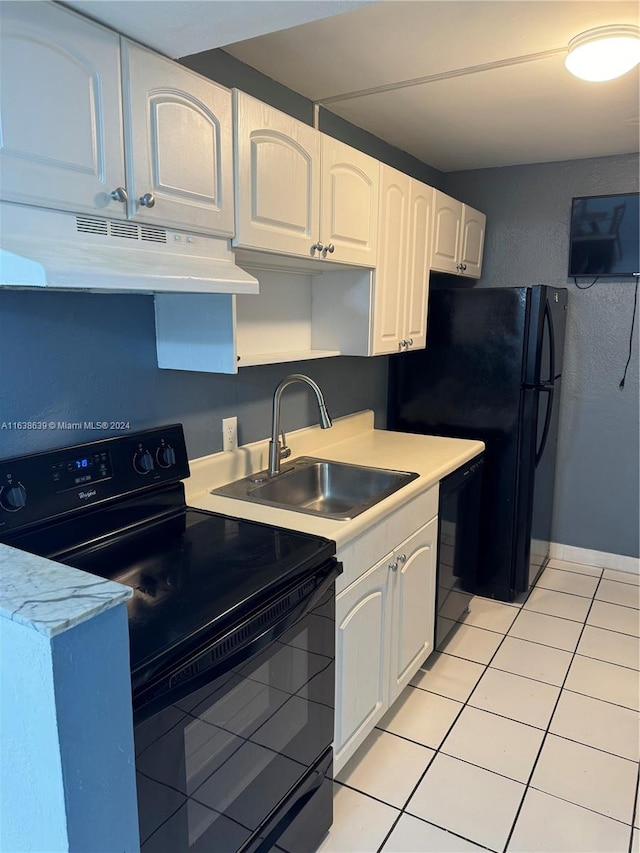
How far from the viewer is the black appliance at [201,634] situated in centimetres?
109

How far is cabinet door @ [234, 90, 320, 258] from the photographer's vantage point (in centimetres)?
164

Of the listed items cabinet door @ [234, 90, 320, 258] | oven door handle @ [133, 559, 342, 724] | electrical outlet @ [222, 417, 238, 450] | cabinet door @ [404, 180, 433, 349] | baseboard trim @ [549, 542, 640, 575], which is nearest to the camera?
oven door handle @ [133, 559, 342, 724]

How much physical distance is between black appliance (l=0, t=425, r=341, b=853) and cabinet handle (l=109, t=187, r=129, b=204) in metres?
0.63

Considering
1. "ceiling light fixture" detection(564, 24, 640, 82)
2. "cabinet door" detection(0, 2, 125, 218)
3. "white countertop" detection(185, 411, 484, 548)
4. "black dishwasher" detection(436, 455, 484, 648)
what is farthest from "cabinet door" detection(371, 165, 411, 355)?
"cabinet door" detection(0, 2, 125, 218)

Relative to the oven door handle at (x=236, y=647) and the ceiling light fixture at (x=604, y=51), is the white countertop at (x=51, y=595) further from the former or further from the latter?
the ceiling light fixture at (x=604, y=51)

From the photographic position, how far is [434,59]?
1977mm

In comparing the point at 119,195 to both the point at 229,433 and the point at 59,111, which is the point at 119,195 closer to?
the point at 59,111

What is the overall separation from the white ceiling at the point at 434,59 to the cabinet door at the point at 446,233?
299 millimetres

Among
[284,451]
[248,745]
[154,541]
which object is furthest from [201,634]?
[284,451]

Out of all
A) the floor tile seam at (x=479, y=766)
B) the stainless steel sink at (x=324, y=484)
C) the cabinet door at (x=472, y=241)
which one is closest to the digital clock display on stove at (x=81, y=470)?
the stainless steel sink at (x=324, y=484)

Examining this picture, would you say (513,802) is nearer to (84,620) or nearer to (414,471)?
(414,471)

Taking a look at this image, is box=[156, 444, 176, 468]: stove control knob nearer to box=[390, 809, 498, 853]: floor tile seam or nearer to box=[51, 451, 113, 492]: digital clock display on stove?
box=[51, 451, 113, 492]: digital clock display on stove

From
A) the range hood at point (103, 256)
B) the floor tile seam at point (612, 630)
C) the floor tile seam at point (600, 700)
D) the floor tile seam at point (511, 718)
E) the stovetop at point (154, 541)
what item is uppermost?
the range hood at point (103, 256)

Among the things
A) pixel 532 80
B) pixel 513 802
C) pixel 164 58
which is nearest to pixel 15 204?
pixel 164 58
